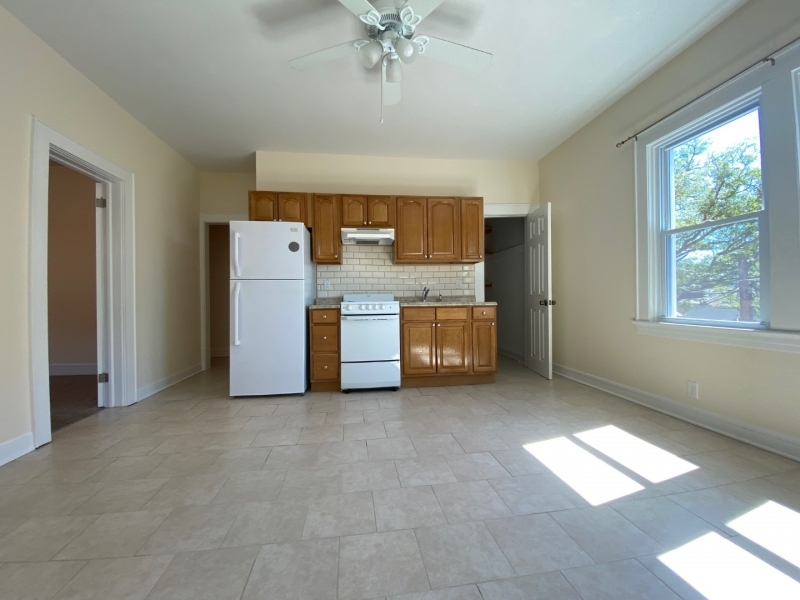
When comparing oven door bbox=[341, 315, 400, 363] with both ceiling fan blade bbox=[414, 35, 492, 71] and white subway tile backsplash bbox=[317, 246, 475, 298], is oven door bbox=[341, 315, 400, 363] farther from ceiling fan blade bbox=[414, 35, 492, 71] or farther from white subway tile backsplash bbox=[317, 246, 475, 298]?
ceiling fan blade bbox=[414, 35, 492, 71]

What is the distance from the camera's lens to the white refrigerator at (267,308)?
3137mm

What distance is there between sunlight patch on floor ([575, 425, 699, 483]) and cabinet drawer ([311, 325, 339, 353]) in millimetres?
2321

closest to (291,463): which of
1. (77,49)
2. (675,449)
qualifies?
(675,449)

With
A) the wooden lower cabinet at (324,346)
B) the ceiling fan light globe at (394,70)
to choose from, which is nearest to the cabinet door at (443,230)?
the wooden lower cabinet at (324,346)

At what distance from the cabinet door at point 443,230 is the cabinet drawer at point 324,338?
145 centimetres

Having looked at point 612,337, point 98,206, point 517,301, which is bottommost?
point 612,337

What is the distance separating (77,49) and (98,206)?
1242mm

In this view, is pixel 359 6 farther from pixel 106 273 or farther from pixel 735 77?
pixel 106 273

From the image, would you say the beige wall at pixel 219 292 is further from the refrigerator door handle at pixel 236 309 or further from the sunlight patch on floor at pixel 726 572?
the sunlight patch on floor at pixel 726 572

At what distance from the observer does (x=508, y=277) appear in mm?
5289

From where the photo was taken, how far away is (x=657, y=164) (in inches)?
103

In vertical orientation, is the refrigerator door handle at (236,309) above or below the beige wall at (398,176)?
below

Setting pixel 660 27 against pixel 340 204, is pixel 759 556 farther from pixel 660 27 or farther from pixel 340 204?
pixel 340 204

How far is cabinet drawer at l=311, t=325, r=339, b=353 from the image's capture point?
337 centimetres
